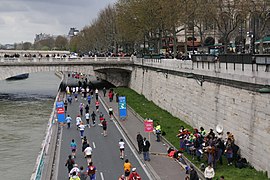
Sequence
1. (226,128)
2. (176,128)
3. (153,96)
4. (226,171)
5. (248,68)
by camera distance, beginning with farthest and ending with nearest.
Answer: (153,96)
(176,128)
(226,128)
(248,68)
(226,171)

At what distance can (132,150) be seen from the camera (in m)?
31.3

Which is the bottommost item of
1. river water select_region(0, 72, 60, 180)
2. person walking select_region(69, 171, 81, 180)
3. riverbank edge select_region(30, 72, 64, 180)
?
river water select_region(0, 72, 60, 180)

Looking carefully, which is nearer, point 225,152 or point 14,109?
point 225,152

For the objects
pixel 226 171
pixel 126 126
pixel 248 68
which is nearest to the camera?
pixel 226 171

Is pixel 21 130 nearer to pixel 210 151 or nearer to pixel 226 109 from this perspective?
pixel 226 109

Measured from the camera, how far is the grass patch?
75.9 feet

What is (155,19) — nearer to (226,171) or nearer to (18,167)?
(18,167)

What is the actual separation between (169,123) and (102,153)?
10110mm

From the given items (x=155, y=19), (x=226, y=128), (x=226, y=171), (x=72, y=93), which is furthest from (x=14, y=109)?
(x=226, y=171)

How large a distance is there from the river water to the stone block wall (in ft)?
38.4

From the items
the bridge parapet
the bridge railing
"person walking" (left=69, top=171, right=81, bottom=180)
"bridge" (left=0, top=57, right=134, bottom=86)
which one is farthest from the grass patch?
"person walking" (left=69, top=171, right=81, bottom=180)

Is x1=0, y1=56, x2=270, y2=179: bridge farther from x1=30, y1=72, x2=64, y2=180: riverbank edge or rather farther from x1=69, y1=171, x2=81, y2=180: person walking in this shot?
x1=30, y1=72, x2=64, y2=180: riverbank edge

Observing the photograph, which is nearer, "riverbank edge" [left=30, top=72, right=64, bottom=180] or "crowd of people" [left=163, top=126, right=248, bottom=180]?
"riverbank edge" [left=30, top=72, right=64, bottom=180]

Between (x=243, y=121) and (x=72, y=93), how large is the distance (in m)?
42.2
